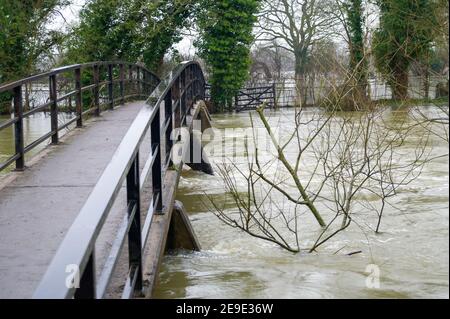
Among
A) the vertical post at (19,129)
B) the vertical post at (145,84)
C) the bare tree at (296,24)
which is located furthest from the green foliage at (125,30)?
the vertical post at (19,129)

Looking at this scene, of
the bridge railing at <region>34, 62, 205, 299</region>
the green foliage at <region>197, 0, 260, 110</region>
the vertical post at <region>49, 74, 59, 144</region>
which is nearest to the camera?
the bridge railing at <region>34, 62, 205, 299</region>

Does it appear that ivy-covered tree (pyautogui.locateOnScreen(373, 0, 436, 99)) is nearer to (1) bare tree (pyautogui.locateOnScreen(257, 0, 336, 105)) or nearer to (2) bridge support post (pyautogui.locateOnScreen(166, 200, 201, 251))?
(2) bridge support post (pyautogui.locateOnScreen(166, 200, 201, 251))

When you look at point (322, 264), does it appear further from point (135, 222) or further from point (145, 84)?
point (145, 84)

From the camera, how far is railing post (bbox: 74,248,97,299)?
8.09 feet

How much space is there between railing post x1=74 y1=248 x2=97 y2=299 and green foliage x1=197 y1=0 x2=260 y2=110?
25.3 metres

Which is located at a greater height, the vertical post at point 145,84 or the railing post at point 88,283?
the vertical post at point 145,84

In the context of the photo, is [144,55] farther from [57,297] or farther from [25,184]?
[57,297]

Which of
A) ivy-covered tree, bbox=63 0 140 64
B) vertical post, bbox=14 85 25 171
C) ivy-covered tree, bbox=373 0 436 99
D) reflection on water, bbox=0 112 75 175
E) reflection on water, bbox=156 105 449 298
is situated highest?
ivy-covered tree, bbox=63 0 140 64

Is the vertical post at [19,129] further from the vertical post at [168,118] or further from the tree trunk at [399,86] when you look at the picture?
the tree trunk at [399,86]

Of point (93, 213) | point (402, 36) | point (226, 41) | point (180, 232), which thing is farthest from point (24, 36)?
point (93, 213)

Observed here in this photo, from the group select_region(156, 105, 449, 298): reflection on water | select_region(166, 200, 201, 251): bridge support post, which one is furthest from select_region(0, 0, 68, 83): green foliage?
select_region(166, 200, 201, 251): bridge support post

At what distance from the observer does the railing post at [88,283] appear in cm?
247

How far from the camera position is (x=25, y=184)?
20.8ft
